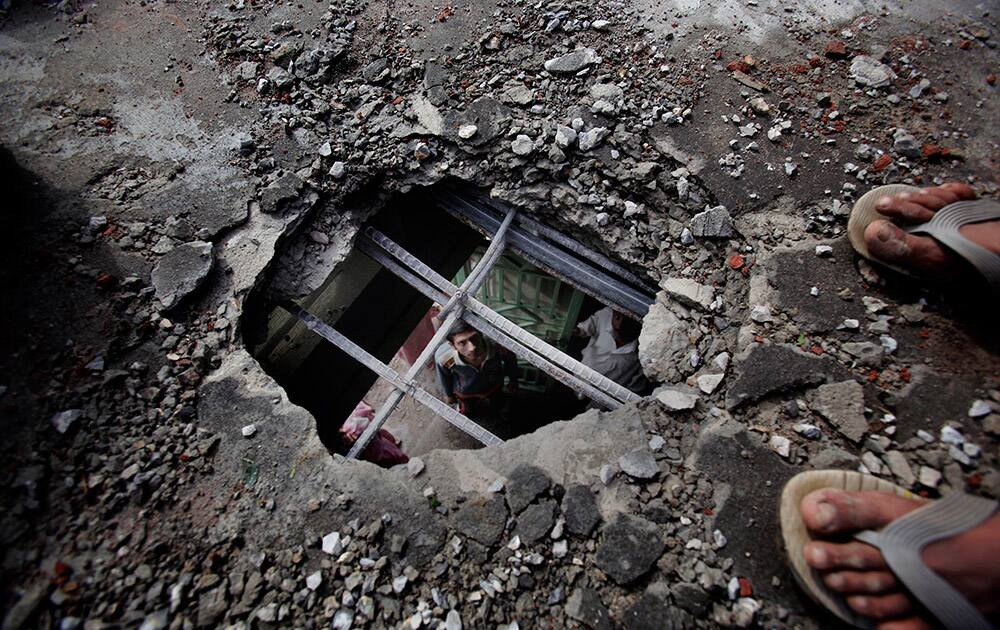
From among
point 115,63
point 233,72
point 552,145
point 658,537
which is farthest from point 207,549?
point 115,63

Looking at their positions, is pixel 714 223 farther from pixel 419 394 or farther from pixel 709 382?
pixel 419 394

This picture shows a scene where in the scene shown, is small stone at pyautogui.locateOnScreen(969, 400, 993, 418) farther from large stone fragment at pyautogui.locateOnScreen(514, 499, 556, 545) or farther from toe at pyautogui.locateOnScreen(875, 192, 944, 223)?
large stone fragment at pyautogui.locateOnScreen(514, 499, 556, 545)

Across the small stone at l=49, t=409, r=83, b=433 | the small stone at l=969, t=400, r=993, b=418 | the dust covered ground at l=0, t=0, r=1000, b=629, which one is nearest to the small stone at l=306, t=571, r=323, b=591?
the dust covered ground at l=0, t=0, r=1000, b=629

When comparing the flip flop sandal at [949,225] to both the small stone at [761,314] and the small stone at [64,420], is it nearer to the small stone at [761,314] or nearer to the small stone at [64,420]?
the small stone at [761,314]

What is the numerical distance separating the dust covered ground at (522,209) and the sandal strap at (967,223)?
0.55ft

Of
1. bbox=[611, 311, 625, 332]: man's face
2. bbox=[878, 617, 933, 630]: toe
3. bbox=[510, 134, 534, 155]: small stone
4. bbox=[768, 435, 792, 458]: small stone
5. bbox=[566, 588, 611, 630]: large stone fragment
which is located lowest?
bbox=[611, 311, 625, 332]: man's face

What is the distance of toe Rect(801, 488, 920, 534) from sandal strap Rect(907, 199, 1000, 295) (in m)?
0.72

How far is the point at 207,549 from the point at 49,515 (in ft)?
1.44

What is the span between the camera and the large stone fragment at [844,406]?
1.46m

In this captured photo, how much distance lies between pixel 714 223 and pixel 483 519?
1.30 m

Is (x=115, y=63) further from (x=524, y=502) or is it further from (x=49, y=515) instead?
(x=524, y=502)

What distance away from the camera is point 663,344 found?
5.68ft

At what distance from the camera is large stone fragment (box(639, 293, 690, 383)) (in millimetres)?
1693

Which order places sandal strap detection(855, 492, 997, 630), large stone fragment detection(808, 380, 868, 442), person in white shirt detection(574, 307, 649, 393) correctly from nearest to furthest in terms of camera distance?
sandal strap detection(855, 492, 997, 630), large stone fragment detection(808, 380, 868, 442), person in white shirt detection(574, 307, 649, 393)
